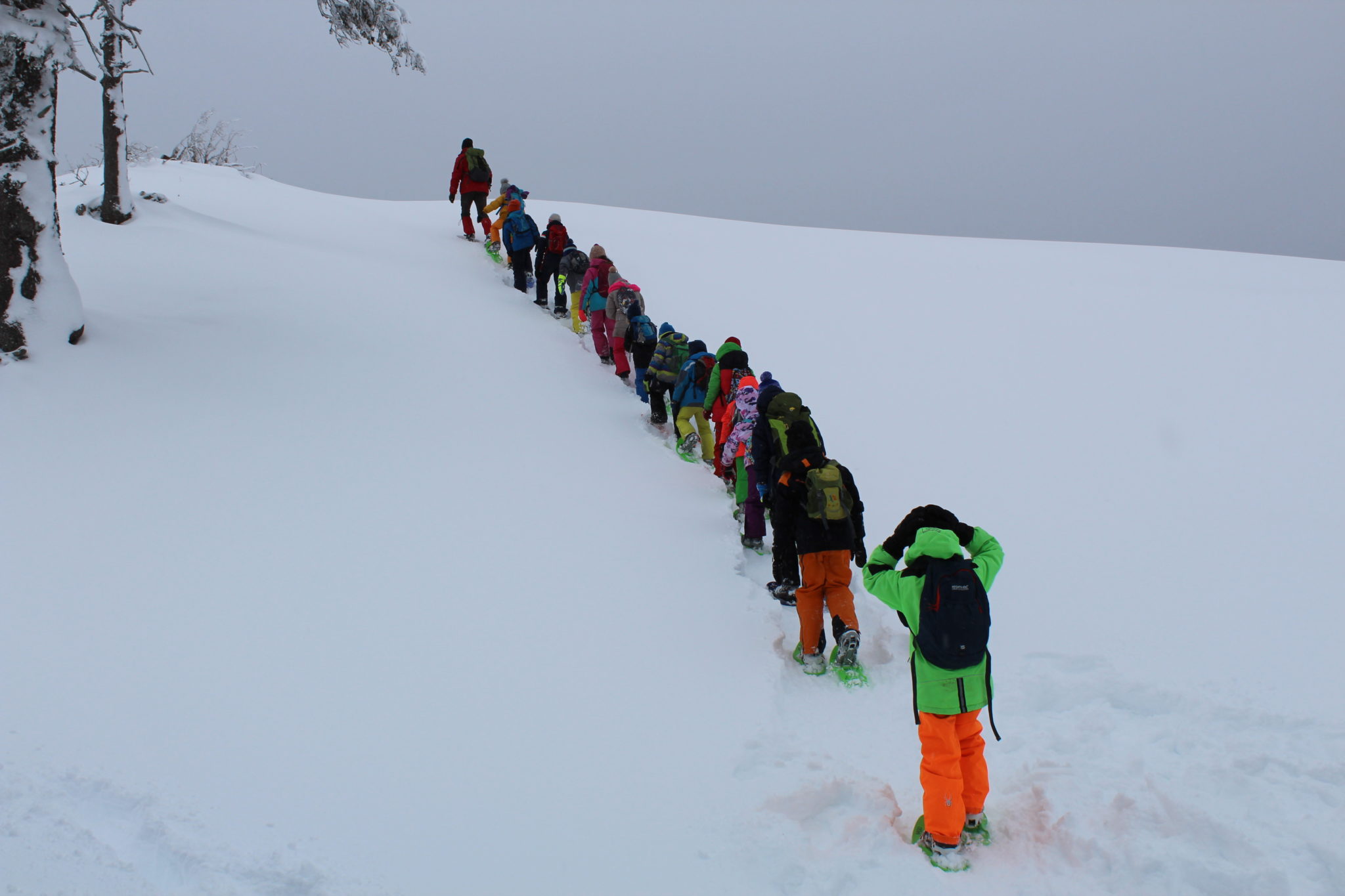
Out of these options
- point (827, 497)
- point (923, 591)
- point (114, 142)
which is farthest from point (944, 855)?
point (114, 142)

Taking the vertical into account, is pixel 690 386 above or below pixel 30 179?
below

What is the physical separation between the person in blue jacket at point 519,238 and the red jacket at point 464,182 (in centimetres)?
193

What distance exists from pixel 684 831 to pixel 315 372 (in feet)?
21.2

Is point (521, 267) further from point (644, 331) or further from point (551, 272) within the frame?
point (644, 331)

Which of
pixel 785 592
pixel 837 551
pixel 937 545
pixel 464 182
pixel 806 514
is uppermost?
pixel 464 182

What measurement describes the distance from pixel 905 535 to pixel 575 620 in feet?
7.80

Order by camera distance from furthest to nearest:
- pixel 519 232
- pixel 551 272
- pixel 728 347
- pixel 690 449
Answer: pixel 519 232 < pixel 551 272 < pixel 690 449 < pixel 728 347

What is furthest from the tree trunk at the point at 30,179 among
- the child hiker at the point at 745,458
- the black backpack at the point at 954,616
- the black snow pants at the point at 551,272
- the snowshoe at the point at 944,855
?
the snowshoe at the point at 944,855

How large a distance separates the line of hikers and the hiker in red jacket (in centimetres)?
647

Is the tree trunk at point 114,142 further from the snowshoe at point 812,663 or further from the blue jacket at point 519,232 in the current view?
the snowshoe at point 812,663

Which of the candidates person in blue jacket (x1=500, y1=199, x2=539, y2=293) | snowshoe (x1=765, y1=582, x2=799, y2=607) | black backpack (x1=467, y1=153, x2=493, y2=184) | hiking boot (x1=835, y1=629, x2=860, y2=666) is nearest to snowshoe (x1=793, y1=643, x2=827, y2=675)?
hiking boot (x1=835, y1=629, x2=860, y2=666)

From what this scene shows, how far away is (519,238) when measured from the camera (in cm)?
1352

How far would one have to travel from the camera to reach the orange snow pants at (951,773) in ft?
12.8

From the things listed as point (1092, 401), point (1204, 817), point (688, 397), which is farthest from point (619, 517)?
point (1092, 401)
